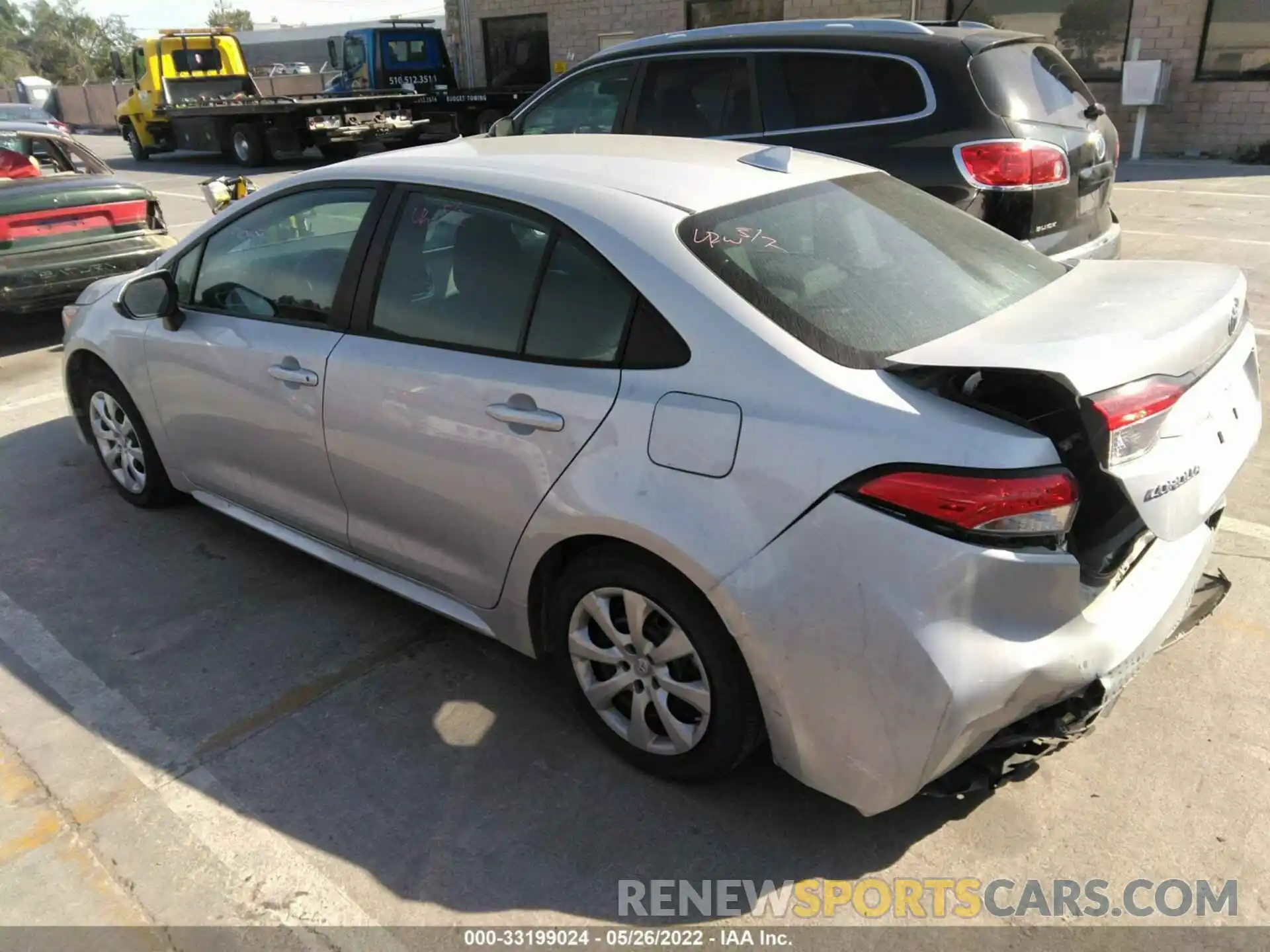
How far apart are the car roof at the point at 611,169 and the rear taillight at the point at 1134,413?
116 centimetres

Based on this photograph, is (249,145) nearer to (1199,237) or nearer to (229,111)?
(229,111)

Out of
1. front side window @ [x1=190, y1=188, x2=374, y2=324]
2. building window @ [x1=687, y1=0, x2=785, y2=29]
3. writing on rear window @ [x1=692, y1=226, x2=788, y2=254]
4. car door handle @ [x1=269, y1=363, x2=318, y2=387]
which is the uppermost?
building window @ [x1=687, y1=0, x2=785, y2=29]

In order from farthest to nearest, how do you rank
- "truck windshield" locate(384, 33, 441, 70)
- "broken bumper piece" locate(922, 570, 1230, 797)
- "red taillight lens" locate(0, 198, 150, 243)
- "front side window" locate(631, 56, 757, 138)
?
"truck windshield" locate(384, 33, 441, 70)
"red taillight lens" locate(0, 198, 150, 243)
"front side window" locate(631, 56, 757, 138)
"broken bumper piece" locate(922, 570, 1230, 797)

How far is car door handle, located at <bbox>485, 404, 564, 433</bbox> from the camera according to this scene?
8.72 ft

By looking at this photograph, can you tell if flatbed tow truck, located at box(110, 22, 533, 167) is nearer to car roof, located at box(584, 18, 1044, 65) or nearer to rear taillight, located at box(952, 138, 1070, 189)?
car roof, located at box(584, 18, 1044, 65)

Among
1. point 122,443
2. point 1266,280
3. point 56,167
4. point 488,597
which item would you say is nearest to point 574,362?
point 488,597

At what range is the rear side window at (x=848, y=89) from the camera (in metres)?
5.51

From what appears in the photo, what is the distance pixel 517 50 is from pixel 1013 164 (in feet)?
71.2

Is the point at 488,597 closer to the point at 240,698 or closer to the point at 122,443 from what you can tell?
the point at 240,698

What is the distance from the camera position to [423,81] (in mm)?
21719

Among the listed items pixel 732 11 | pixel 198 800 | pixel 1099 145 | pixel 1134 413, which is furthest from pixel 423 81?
pixel 1134 413

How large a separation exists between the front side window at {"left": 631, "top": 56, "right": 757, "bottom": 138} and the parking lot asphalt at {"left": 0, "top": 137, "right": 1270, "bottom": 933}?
3873mm

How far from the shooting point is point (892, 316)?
2.57m

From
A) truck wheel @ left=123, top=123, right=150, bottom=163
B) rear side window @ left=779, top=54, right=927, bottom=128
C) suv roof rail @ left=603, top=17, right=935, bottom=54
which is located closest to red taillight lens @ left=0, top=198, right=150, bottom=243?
suv roof rail @ left=603, top=17, right=935, bottom=54
